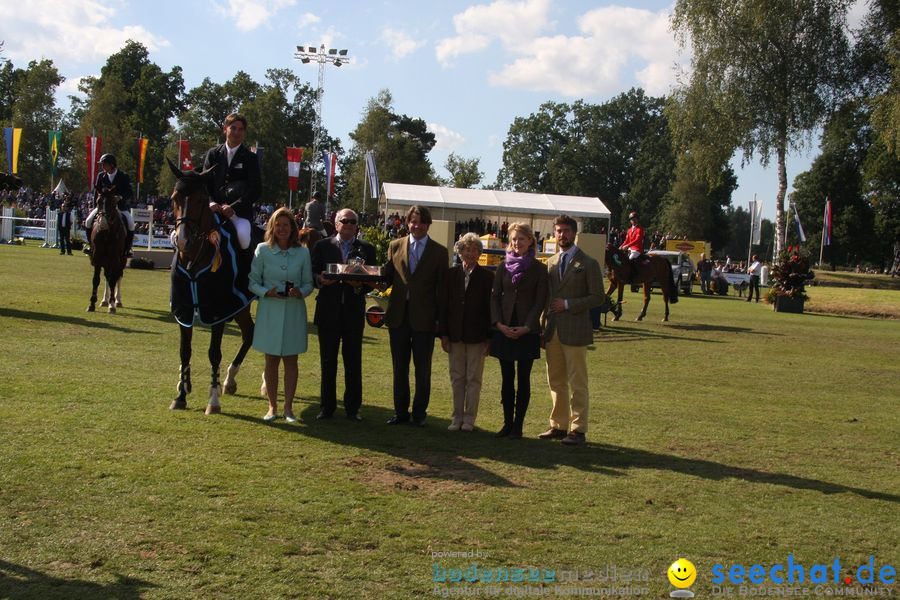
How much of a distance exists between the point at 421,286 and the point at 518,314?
1.01m

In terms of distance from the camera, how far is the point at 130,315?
16.2 metres

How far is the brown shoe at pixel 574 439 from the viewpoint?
863 cm

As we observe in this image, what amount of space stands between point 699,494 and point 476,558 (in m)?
2.47

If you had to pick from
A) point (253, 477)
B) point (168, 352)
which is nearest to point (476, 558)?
point (253, 477)

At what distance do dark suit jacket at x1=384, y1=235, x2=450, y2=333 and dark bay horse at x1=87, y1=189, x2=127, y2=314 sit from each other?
8795 mm

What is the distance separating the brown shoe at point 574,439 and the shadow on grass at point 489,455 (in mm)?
89

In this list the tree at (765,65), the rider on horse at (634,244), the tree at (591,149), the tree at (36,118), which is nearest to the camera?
the rider on horse at (634,244)

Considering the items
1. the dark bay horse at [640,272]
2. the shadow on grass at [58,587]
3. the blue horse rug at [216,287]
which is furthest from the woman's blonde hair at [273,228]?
the dark bay horse at [640,272]

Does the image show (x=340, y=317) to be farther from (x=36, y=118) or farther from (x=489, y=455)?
(x=36, y=118)

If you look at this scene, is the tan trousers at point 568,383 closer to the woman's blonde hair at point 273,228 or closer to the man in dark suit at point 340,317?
the man in dark suit at point 340,317

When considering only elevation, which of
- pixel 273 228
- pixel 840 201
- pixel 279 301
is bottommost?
pixel 279 301

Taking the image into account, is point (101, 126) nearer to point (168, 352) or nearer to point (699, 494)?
point (168, 352)

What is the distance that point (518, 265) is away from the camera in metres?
8.70

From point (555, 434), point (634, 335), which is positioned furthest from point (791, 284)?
point (555, 434)
